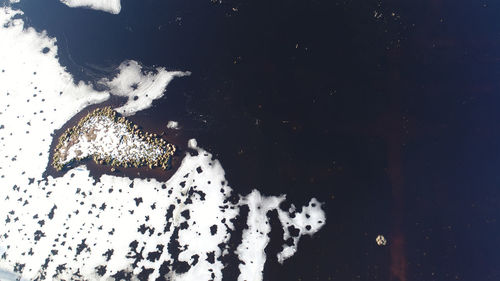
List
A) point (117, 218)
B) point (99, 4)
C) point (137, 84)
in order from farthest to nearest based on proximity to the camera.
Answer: point (99, 4)
point (137, 84)
point (117, 218)

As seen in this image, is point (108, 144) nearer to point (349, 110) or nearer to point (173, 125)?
point (173, 125)

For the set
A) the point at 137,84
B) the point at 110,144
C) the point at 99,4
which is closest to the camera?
the point at 110,144

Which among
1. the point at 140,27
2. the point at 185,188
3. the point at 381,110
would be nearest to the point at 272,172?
the point at 185,188

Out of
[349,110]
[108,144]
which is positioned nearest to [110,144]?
[108,144]

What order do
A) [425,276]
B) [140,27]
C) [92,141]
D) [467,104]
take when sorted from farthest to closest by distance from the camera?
1. [140,27]
2. [92,141]
3. [467,104]
4. [425,276]

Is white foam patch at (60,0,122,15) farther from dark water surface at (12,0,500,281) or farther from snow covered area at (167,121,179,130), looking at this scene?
snow covered area at (167,121,179,130)

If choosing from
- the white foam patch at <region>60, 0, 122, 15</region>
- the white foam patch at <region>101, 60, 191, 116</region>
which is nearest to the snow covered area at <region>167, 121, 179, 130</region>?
the white foam patch at <region>101, 60, 191, 116</region>

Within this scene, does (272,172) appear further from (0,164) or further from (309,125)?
(0,164)
